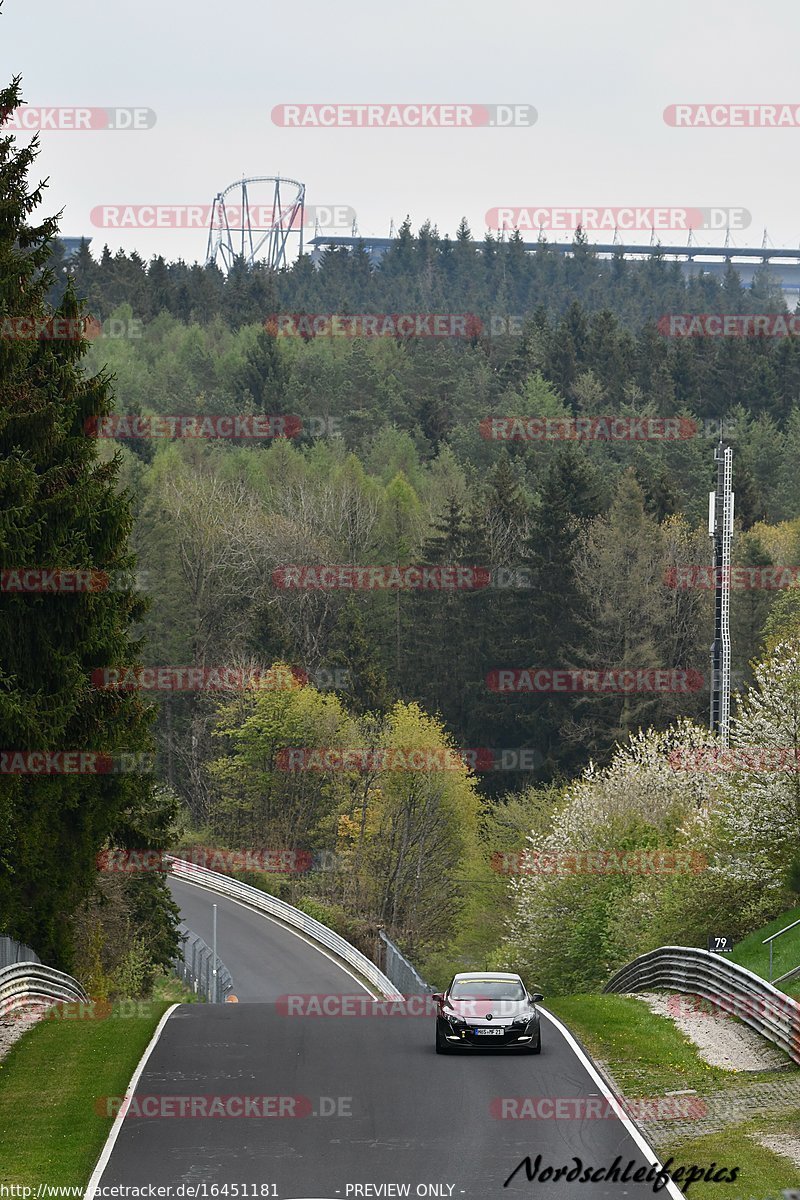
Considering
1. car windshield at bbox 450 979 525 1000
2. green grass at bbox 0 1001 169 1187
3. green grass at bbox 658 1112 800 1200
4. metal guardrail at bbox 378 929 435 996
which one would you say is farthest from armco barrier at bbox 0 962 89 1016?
metal guardrail at bbox 378 929 435 996

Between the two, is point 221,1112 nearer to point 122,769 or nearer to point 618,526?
point 122,769

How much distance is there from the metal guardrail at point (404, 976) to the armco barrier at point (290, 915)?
34cm

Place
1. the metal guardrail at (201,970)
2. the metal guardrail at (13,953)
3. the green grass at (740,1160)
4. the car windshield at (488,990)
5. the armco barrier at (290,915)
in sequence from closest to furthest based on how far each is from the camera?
the green grass at (740,1160) → the car windshield at (488,990) → the metal guardrail at (13,953) → the metal guardrail at (201,970) → the armco barrier at (290,915)

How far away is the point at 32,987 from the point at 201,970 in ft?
89.9

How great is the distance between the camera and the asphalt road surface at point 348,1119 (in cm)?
1597

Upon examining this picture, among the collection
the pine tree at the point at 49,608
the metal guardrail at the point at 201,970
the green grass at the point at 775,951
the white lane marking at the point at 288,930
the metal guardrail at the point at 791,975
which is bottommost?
the white lane marking at the point at 288,930

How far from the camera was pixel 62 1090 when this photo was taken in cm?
2075

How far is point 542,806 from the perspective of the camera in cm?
7519

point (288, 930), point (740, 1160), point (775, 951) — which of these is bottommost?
point (288, 930)

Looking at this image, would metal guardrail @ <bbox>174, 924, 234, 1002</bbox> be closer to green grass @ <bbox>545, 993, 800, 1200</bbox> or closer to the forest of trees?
the forest of trees

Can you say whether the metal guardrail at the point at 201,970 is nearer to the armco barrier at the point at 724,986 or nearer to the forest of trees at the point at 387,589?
the forest of trees at the point at 387,589

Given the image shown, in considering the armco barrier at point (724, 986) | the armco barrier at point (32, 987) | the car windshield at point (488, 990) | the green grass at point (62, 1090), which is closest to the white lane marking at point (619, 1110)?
the car windshield at point (488, 990)

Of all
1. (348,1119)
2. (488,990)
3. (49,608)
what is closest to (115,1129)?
(348,1119)

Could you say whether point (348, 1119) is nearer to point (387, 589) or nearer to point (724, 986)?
point (724, 986)
